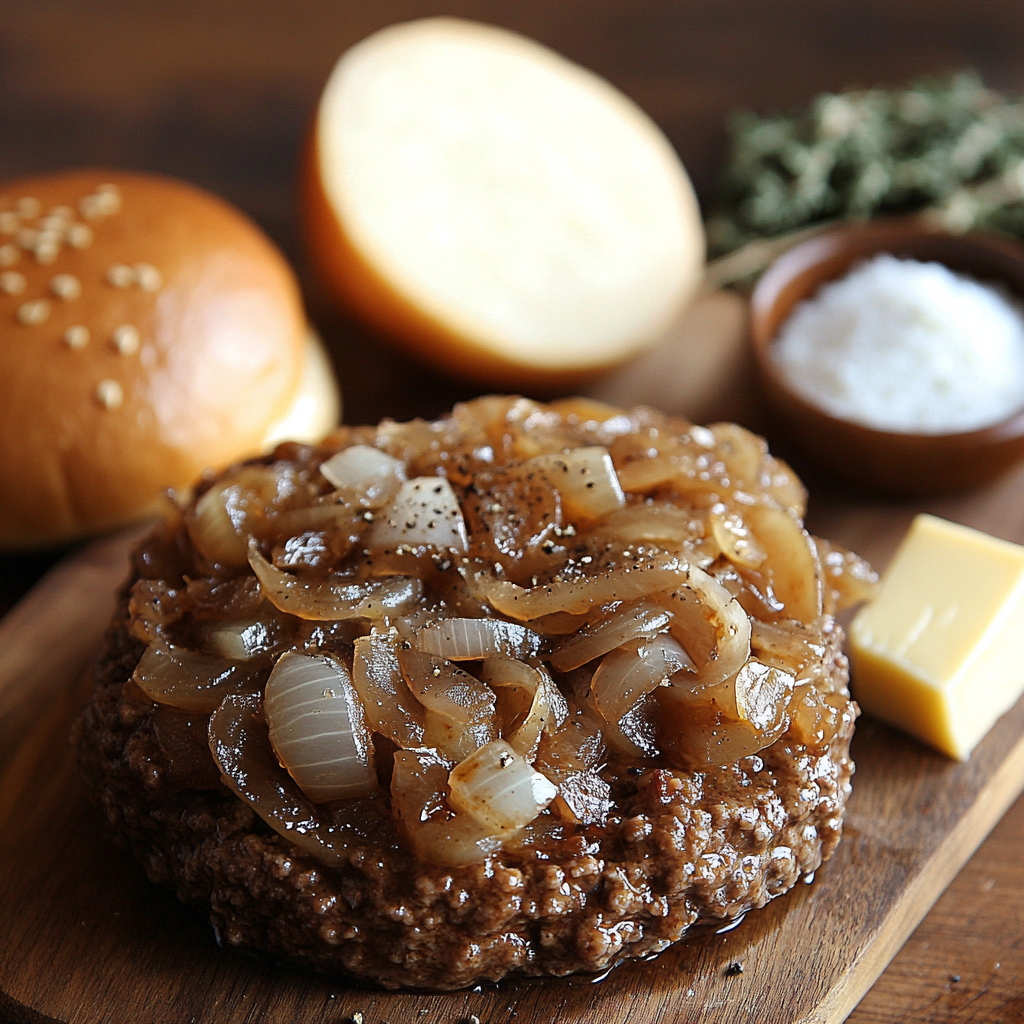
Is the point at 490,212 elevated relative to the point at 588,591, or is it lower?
lower

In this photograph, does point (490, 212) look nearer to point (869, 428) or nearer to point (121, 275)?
point (121, 275)

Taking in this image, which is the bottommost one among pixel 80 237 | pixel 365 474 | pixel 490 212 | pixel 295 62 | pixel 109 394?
pixel 295 62

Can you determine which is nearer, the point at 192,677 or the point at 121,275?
the point at 192,677

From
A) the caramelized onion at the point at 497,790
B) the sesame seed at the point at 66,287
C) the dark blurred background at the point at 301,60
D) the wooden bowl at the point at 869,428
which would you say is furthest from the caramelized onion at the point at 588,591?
the dark blurred background at the point at 301,60

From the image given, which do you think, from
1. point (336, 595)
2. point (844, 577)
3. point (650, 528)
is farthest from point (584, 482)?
point (844, 577)

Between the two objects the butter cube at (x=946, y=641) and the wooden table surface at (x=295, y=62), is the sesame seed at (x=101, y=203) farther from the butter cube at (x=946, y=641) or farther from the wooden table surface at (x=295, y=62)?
the butter cube at (x=946, y=641)

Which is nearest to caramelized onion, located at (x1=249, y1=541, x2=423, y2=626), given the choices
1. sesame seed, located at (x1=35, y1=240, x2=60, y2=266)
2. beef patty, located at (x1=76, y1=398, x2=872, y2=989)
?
beef patty, located at (x1=76, y1=398, x2=872, y2=989)

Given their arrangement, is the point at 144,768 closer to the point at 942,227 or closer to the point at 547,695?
the point at 547,695
